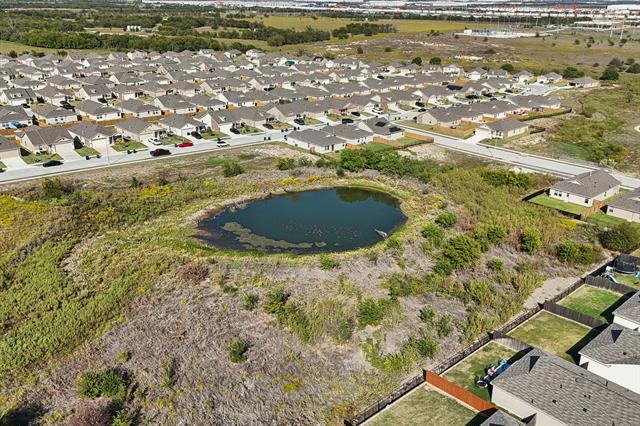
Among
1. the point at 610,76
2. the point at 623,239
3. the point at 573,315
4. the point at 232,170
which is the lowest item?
the point at 573,315

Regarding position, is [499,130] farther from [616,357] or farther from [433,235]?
[616,357]

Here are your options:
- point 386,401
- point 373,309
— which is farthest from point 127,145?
point 386,401

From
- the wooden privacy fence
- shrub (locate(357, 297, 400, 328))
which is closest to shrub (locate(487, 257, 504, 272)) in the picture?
shrub (locate(357, 297, 400, 328))

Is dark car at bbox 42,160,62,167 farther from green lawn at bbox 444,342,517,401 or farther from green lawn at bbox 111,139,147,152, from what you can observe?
green lawn at bbox 444,342,517,401

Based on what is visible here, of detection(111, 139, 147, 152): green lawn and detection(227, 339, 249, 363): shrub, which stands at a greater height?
detection(111, 139, 147, 152): green lawn

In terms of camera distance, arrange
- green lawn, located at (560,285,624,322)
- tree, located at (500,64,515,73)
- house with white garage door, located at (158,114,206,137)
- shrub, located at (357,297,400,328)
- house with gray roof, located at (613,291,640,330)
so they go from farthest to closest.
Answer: tree, located at (500,64,515,73) → house with white garage door, located at (158,114,206,137) → green lawn, located at (560,285,624,322) → shrub, located at (357,297,400,328) → house with gray roof, located at (613,291,640,330)

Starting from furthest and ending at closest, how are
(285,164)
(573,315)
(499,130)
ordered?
(499,130)
(285,164)
(573,315)

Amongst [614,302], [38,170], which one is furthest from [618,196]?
[38,170]

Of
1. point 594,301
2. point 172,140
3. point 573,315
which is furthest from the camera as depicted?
point 172,140
